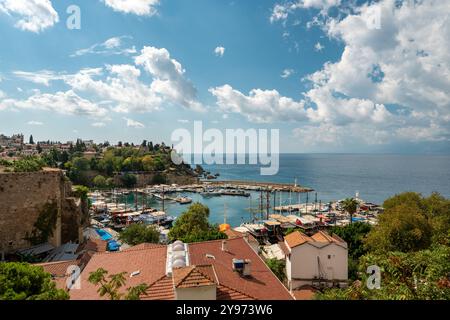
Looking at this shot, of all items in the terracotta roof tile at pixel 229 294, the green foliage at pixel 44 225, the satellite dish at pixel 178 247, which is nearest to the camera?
the terracotta roof tile at pixel 229 294

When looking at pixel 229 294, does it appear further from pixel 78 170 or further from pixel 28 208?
pixel 78 170

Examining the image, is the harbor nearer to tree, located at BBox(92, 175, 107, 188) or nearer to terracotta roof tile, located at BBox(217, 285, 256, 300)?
tree, located at BBox(92, 175, 107, 188)

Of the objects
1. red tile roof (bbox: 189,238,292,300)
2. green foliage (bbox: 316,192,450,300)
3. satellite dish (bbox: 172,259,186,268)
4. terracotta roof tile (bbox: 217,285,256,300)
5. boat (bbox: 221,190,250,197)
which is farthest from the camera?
boat (bbox: 221,190,250,197)

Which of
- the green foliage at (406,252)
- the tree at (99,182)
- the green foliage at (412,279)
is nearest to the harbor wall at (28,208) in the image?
the green foliage at (406,252)

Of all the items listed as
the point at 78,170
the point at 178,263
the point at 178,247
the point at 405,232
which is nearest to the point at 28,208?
the point at 178,247

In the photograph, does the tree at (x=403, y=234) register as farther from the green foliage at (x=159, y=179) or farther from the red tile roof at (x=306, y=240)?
the green foliage at (x=159, y=179)

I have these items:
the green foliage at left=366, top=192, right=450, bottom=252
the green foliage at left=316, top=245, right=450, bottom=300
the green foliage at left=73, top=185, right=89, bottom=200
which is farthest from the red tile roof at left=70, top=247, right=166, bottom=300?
the green foliage at left=73, top=185, right=89, bottom=200
